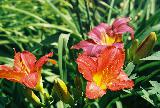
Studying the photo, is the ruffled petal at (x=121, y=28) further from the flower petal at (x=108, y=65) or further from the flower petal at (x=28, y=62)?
the flower petal at (x=28, y=62)

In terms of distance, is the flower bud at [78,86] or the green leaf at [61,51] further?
the green leaf at [61,51]

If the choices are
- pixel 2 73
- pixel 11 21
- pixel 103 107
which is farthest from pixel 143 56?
pixel 11 21

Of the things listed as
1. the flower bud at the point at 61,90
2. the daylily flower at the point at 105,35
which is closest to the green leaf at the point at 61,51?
the daylily flower at the point at 105,35

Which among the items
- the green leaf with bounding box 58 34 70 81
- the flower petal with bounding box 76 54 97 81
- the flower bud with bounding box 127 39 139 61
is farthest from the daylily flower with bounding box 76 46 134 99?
the green leaf with bounding box 58 34 70 81

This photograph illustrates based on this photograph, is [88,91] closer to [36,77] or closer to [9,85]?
[36,77]

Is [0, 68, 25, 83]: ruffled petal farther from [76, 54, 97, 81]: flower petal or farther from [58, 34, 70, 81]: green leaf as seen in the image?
[58, 34, 70, 81]: green leaf
